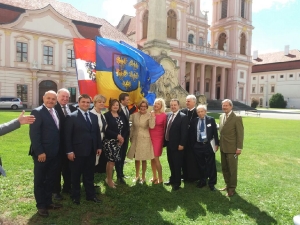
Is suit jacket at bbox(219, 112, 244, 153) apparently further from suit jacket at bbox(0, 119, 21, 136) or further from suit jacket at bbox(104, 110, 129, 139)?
suit jacket at bbox(0, 119, 21, 136)

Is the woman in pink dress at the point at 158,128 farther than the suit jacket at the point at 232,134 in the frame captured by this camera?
Yes

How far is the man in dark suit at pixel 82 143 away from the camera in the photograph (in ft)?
14.7

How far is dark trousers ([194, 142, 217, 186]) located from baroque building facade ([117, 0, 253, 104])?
1499 inches

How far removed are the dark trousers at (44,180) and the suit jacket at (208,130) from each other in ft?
9.22

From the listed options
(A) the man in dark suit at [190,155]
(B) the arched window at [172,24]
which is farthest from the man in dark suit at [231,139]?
(B) the arched window at [172,24]

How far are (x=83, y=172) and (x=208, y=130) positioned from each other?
2636 millimetres

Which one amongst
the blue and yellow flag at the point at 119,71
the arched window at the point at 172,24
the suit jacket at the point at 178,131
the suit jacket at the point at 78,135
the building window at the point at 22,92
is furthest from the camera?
the arched window at the point at 172,24

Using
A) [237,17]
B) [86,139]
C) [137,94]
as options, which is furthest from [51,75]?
[237,17]

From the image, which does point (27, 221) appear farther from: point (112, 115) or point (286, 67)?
point (286, 67)

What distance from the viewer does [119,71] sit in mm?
6809

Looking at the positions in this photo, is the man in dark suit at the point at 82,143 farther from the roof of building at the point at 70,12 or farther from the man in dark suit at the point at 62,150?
the roof of building at the point at 70,12

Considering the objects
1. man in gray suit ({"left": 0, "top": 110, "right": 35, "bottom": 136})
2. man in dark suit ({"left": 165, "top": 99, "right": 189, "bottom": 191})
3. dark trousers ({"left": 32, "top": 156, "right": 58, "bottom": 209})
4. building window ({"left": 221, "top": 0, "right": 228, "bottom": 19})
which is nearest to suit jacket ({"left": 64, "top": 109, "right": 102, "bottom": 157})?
dark trousers ({"left": 32, "top": 156, "right": 58, "bottom": 209})

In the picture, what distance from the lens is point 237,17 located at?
48594mm

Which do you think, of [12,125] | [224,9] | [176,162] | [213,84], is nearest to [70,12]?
[213,84]
